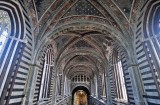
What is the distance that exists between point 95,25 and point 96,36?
3.22m

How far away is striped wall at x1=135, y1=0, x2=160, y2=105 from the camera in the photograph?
6.46 m

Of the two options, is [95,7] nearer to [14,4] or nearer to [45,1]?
[45,1]

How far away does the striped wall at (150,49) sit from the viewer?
646 cm

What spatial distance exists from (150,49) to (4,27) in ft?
28.6

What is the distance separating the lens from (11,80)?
6414 mm

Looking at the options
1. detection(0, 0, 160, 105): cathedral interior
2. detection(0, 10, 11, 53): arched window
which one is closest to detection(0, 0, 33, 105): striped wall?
detection(0, 0, 160, 105): cathedral interior

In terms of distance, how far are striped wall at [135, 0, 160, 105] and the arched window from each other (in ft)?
27.5

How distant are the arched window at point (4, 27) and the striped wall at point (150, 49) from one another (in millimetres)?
8388

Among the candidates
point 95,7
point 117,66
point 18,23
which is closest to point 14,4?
point 18,23

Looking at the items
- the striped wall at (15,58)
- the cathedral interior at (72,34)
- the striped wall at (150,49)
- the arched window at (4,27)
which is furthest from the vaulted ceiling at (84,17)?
the arched window at (4,27)

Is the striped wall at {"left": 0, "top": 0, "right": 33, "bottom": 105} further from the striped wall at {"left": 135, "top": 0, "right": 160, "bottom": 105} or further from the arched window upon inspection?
the striped wall at {"left": 135, "top": 0, "right": 160, "bottom": 105}

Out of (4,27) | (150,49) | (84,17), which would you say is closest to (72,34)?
(84,17)

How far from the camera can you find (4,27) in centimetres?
668

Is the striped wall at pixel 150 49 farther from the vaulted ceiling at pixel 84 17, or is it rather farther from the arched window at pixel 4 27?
the arched window at pixel 4 27
